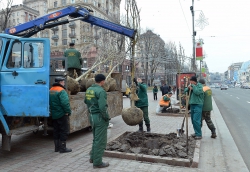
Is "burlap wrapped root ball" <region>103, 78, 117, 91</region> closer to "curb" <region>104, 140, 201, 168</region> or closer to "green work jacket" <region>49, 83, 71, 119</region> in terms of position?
"green work jacket" <region>49, 83, 71, 119</region>

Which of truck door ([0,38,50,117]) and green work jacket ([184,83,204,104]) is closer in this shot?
truck door ([0,38,50,117])

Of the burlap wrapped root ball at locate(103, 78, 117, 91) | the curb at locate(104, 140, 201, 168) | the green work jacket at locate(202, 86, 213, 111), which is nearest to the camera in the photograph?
the curb at locate(104, 140, 201, 168)

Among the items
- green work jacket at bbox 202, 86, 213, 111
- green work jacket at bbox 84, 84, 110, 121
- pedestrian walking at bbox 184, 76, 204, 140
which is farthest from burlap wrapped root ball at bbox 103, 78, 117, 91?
green work jacket at bbox 84, 84, 110, 121

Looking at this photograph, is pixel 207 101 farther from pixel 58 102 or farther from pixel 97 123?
pixel 58 102

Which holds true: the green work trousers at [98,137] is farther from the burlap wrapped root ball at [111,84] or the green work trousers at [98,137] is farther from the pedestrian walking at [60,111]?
the burlap wrapped root ball at [111,84]

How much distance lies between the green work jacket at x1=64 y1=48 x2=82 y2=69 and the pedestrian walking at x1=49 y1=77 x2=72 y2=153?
8.19 feet

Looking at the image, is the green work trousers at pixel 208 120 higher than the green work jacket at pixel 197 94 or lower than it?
lower

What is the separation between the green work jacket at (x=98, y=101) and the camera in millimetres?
4340

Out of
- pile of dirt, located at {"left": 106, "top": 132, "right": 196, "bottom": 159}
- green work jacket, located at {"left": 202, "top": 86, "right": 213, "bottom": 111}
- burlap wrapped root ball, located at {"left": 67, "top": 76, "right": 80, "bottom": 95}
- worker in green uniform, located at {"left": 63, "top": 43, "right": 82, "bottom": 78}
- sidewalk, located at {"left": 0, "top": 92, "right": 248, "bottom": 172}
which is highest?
worker in green uniform, located at {"left": 63, "top": 43, "right": 82, "bottom": 78}

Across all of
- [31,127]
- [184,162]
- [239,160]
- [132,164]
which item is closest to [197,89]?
[239,160]

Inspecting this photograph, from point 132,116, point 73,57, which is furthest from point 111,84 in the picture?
point 132,116

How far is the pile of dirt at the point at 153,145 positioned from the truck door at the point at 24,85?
6.21 feet

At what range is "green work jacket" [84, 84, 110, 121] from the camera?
434 centimetres

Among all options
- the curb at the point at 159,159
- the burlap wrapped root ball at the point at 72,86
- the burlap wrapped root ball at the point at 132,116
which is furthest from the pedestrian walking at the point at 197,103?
the burlap wrapped root ball at the point at 72,86
